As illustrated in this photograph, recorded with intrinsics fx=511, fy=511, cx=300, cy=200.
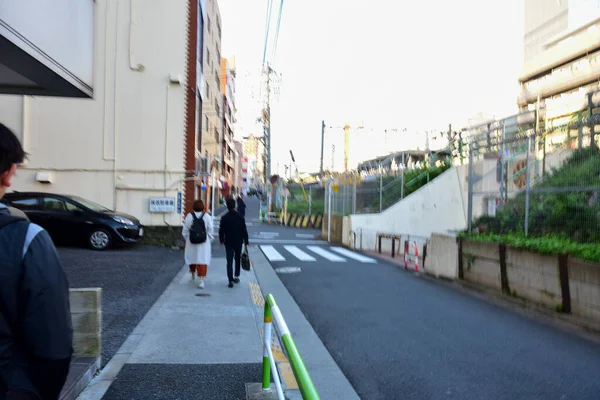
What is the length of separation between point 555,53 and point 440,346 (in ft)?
181

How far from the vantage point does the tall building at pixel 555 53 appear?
47719 millimetres

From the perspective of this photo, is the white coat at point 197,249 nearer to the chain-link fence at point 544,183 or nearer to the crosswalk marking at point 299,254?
the chain-link fence at point 544,183

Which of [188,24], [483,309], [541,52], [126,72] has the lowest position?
[483,309]

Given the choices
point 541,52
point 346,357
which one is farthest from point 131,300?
point 541,52

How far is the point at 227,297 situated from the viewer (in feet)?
27.7

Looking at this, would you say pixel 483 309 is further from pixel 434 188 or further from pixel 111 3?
pixel 111 3

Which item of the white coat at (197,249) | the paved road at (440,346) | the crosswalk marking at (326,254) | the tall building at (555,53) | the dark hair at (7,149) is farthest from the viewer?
the tall building at (555,53)

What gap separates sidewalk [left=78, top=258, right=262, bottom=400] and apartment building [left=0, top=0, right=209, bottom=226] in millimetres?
7645

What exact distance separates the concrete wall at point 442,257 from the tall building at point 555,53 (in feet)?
117

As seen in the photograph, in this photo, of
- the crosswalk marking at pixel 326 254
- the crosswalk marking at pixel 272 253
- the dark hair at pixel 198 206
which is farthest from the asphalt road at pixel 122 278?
the crosswalk marking at pixel 326 254

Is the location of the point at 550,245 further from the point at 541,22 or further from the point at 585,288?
the point at 541,22

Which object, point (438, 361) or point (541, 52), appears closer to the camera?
point (438, 361)

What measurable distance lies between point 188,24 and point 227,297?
9.91m

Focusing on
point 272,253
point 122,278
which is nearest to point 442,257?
point 272,253
